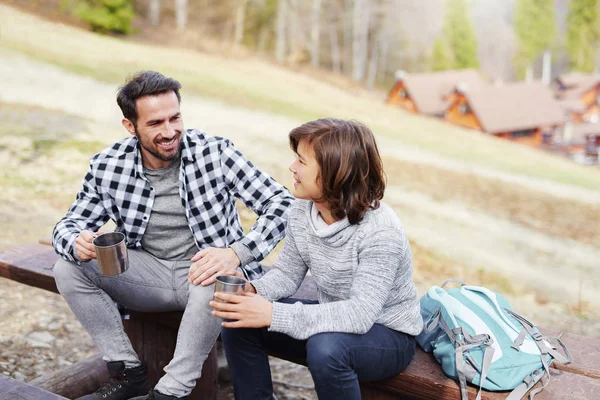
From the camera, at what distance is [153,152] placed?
287 cm

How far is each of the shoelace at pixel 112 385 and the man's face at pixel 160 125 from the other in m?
0.97

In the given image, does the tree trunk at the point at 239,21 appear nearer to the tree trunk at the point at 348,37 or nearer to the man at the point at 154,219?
the tree trunk at the point at 348,37

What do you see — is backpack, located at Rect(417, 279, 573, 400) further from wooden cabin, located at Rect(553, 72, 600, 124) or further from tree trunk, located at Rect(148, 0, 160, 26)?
wooden cabin, located at Rect(553, 72, 600, 124)

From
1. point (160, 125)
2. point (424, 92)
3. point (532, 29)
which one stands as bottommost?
point (424, 92)

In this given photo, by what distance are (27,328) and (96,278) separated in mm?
1800

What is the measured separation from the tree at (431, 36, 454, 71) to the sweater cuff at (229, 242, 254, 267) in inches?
1680

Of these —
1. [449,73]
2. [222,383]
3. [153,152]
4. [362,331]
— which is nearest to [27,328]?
[222,383]

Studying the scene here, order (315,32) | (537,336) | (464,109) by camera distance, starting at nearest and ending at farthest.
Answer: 1. (537,336)
2. (464,109)
3. (315,32)

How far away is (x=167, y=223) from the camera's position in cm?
293

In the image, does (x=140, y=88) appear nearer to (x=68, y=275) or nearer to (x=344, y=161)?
(x=68, y=275)

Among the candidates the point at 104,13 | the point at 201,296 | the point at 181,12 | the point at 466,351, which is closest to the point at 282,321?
the point at 201,296

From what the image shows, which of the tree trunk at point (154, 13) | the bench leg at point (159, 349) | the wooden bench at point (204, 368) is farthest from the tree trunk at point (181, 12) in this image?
the bench leg at point (159, 349)

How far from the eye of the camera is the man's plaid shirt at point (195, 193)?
9.41 feet

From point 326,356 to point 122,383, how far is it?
1.05m
